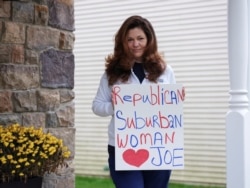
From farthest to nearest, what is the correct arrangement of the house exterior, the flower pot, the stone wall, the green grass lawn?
the green grass lawn, the house exterior, the stone wall, the flower pot

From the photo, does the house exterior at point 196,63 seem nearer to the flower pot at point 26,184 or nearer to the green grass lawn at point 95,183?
the green grass lawn at point 95,183

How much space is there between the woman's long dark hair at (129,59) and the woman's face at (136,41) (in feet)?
0.07

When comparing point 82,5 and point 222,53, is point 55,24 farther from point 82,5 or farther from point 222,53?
point 82,5

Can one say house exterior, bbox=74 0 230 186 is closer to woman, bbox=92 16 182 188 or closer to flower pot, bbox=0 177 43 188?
woman, bbox=92 16 182 188

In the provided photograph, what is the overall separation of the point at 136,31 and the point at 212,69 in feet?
11.7

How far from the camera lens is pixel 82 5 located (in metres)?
7.17

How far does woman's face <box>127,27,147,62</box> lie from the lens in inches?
109

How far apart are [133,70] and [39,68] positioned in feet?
3.32

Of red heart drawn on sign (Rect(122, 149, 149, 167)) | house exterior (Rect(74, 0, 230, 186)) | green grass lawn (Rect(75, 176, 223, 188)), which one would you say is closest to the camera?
red heart drawn on sign (Rect(122, 149, 149, 167))

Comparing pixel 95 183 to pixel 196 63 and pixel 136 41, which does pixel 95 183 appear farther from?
pixel 136 41

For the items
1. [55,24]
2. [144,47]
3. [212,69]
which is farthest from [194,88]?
[144,47]

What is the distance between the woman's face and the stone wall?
101 cm

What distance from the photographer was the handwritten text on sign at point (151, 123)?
2.75 m

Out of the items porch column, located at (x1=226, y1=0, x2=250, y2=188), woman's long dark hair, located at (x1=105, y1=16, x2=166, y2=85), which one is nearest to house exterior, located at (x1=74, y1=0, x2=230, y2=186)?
porch column, located at (x1=226, y1=0, x2=250, y2=188)
